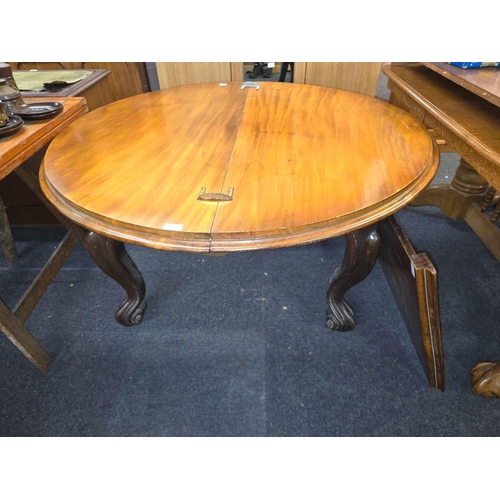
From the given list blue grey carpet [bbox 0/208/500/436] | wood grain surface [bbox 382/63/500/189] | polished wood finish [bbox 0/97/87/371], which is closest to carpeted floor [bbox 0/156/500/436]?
blue grey carpet [bbox 0/208/500/436]

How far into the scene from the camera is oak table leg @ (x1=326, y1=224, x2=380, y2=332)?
1.08 metres

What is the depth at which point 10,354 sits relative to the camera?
4.74 feet

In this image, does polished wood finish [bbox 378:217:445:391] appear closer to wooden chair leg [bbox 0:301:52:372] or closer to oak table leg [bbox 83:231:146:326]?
oak table leg [bbox 83:231:146:326]

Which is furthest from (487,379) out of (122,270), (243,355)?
(122,270)

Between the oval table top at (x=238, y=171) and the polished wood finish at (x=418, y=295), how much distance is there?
0.28 meters

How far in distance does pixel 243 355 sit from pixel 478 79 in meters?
1.35

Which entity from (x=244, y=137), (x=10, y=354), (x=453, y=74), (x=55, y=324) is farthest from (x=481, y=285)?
(x=10, y=354)

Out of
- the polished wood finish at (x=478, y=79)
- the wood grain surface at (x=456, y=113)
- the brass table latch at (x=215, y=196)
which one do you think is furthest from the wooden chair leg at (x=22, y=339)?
the polished wood finish at (x=478, y=79)

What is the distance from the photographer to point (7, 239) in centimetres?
176

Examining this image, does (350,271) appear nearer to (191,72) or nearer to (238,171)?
(238,171)

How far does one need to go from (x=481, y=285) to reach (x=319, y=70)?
1550 millimetres

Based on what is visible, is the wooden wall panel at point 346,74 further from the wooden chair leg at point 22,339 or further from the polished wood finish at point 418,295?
the wooden chair leg at point 22,339

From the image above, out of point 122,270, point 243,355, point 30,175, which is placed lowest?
point 243,355

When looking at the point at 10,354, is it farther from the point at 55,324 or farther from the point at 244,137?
the point at 244,137
